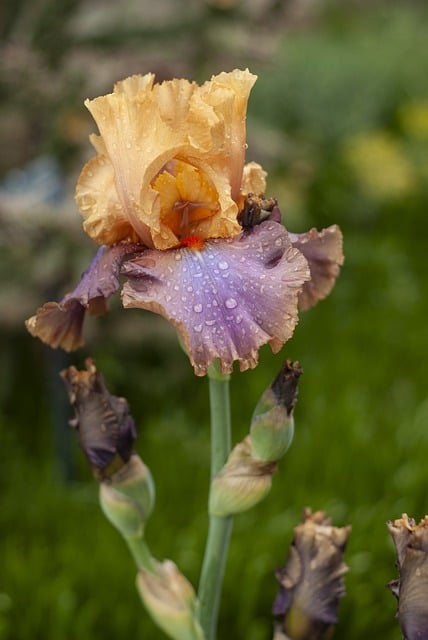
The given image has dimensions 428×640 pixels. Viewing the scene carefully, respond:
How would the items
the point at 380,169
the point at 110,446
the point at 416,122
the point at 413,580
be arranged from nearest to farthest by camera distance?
the point at 413,580 → the point at 110,446 → the point at 380,169 → the point at 416,122

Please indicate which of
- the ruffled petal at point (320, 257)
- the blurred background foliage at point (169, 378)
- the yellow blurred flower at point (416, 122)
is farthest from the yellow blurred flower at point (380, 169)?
the ruffled petal at point (320, 257)

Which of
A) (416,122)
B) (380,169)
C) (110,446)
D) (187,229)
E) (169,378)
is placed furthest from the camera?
(416,122)

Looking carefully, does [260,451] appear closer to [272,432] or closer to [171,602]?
[272,432]

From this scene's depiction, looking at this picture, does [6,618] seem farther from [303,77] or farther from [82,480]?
[303,77]

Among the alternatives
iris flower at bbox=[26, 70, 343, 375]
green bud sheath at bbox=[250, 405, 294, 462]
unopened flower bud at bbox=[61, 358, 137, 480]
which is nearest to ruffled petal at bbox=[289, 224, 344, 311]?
iris flower at bbox=[26, 70, 343, 375]

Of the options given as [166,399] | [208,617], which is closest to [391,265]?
[166,399]

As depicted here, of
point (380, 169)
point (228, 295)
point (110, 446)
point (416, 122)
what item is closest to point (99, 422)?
point (110, 446)
